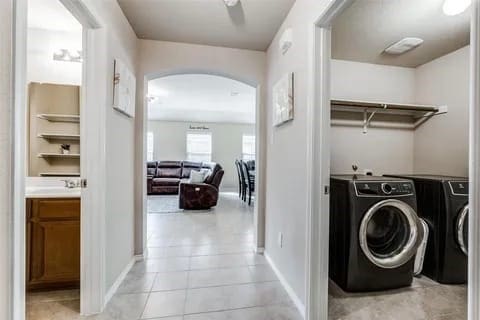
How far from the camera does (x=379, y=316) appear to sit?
5.56 feet

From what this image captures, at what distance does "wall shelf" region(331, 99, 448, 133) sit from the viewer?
2602 mm

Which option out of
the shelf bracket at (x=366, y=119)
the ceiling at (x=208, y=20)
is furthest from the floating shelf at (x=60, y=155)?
the shelf bracket at (x=366, y=119)

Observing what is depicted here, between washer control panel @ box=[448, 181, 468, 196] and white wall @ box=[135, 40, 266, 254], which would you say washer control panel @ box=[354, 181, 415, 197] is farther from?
white wall @ box=[135, 40, 266, 254]

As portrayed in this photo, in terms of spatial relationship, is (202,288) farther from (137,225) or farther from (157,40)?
(157,40)

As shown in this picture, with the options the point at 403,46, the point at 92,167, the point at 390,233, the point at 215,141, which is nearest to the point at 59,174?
the point at 92,167

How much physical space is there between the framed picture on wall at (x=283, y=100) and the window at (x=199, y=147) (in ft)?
19.9

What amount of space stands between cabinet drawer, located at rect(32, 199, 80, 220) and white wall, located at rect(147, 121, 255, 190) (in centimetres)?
627

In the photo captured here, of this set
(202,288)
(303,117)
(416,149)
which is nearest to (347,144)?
(416,149)

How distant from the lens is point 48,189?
2.09 m

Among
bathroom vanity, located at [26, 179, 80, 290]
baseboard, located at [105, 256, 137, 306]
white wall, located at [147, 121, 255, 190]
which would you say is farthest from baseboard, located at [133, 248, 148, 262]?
white wall, located at [147, 121, 255, 190]

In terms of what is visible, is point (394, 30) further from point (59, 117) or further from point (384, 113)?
point (59, 117)

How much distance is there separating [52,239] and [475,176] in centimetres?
253

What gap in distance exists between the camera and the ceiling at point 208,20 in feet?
6.54

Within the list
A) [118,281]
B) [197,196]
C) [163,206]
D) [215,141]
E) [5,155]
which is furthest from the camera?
[215,141]
